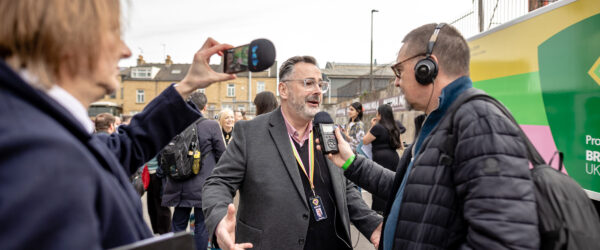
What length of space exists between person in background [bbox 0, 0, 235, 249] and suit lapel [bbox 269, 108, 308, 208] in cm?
153

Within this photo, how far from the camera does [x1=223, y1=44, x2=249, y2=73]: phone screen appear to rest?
1.69 m

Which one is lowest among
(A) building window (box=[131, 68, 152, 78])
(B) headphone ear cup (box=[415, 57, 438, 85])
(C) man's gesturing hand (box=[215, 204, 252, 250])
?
(C) man's gesturing hand (box=[215, 204, 252, 250])

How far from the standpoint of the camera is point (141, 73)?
160 feet

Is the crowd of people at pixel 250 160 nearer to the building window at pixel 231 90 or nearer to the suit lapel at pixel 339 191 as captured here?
the suit lapel at pixel 339 191

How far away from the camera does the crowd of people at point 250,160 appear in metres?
0.72

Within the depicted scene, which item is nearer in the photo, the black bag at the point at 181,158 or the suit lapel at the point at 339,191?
the suit lapel at the point at 339,191

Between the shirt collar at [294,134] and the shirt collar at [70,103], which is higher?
the shirt collar at [70,103]

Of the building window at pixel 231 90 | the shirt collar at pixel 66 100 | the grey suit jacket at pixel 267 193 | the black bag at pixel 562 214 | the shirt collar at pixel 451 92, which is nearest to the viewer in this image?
the shirt collar at pixel 66 100

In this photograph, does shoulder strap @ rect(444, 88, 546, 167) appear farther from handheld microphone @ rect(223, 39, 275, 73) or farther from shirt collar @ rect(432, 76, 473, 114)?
handheld microphone @ rect(223, 39, 275, 73)

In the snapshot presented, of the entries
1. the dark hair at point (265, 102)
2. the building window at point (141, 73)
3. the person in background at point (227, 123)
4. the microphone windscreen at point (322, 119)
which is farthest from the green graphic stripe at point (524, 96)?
the building window at point (141, 73)

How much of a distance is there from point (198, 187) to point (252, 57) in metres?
3.72

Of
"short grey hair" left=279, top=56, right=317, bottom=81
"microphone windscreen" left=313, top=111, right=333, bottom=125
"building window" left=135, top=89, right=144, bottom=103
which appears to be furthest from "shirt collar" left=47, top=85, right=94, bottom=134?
"building window" left=135, top=89, right=144, bottom=103

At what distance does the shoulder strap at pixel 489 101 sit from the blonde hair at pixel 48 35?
1.42 metres

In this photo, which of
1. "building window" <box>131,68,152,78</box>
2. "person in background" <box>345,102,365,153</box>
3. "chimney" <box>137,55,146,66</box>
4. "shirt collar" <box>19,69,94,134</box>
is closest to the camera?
"shirt collar" <box>19,69,94,134</box>
